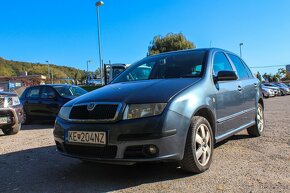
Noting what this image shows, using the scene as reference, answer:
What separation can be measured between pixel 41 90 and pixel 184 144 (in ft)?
31.1

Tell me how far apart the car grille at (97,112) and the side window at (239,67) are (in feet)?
9.74

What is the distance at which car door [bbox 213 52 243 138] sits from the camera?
197 inches

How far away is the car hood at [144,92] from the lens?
13.2 feet

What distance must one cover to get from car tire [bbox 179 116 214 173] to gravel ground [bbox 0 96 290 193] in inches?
4.7

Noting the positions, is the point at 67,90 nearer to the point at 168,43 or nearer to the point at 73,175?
the point at 73,175

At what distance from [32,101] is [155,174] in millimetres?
9118

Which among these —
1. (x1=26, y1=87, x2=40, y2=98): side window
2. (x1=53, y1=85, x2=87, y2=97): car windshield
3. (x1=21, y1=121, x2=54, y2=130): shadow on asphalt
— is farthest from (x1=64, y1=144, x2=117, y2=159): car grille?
(x1=26, y1=87, x2=40, y2=98): side window

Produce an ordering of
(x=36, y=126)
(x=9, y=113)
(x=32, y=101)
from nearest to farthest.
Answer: (x=9, y=113), (x=36, y=126), (x=32, y=101)

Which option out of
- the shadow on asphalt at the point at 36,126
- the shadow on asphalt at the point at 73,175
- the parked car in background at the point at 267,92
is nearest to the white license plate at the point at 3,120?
the shadow on asphalt at the point at 36,126

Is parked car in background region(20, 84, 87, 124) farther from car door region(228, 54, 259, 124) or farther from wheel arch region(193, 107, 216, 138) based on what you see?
wheel arch region(193, 107, 216, 138)

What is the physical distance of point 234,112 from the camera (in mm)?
5520

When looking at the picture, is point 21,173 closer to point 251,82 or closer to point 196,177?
point 196,177

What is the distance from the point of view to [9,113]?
891 centimetres

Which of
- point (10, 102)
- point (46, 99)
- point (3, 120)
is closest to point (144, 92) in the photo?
point (3, 120)
